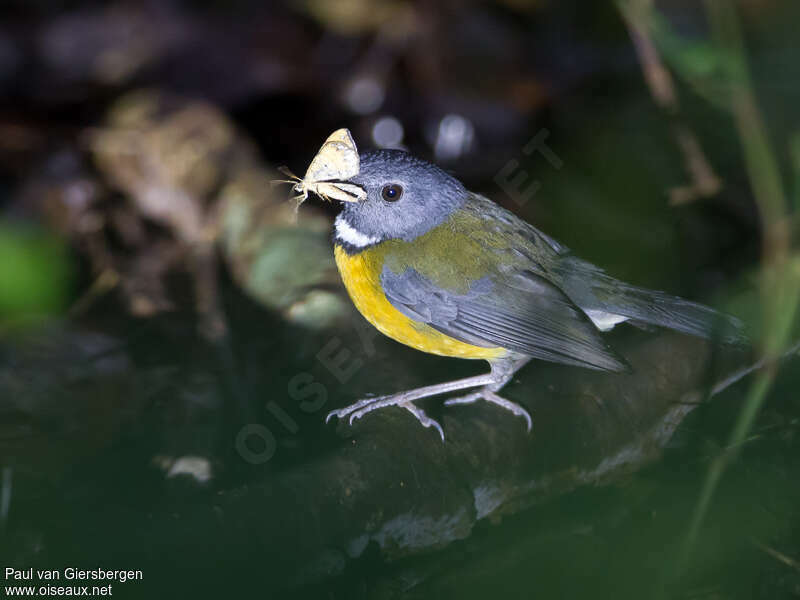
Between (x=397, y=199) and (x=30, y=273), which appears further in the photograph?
(x=30, y=273)

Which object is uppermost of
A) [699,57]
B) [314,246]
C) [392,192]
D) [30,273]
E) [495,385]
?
[699,57]

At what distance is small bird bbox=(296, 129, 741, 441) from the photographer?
2996 millimetres

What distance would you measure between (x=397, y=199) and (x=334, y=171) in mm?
237

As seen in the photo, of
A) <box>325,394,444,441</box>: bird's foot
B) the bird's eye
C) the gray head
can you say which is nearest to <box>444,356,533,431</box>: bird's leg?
<box>325,394,444,441</box>: bird's foot

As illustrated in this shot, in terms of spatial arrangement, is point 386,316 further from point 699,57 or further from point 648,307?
point 699,57

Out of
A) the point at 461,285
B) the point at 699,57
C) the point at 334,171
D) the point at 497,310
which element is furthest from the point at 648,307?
the point at 699,57

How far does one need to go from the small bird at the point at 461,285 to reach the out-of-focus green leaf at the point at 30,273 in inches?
74.7

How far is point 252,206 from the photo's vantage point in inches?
177

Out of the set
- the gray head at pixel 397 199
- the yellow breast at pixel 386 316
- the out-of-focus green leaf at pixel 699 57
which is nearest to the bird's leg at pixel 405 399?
the yellow breast at pixel 386 316

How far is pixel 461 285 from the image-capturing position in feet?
9.99

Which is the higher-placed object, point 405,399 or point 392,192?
point 392,192

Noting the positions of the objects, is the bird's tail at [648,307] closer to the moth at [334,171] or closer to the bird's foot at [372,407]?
the bird's foot at [372,407]

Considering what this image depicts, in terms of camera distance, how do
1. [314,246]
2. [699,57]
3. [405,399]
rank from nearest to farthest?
[405,399], [699,57], [314,246]

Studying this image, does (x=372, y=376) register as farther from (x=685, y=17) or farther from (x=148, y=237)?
(x=685, y=17)
